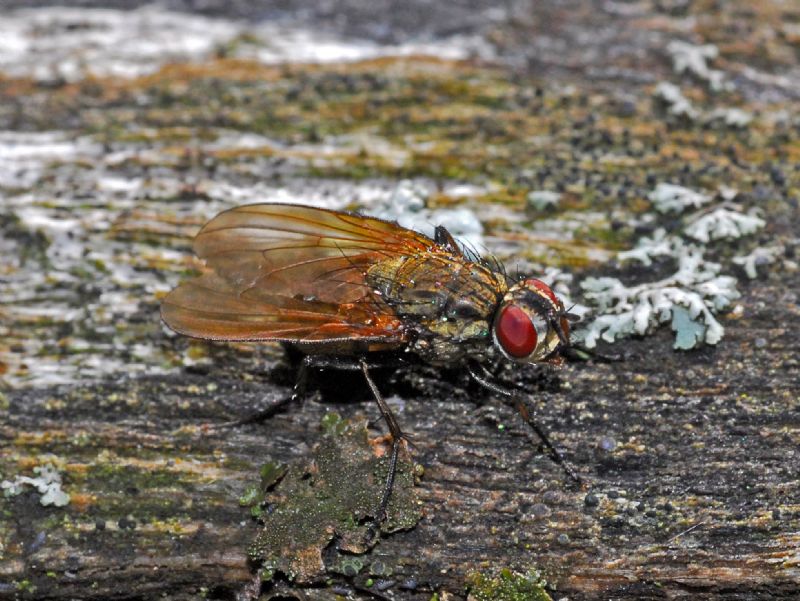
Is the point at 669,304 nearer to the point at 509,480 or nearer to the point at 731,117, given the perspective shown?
the point at 509,480

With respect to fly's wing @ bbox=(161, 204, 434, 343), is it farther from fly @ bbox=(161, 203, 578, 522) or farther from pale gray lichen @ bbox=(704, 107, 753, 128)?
pale gray lichen @ bbox=(704, 107, 753, 128)

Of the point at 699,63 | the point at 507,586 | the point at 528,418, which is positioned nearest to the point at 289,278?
the point at 528,418

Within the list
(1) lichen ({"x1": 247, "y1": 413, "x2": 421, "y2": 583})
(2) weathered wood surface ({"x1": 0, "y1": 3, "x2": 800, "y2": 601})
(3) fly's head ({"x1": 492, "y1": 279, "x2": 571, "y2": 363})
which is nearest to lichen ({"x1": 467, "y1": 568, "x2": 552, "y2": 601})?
(2) weathered wood surface ({"x1": 0, "y1": 3, "x2": 800, "y2": 601})

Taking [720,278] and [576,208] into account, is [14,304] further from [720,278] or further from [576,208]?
[720,278]

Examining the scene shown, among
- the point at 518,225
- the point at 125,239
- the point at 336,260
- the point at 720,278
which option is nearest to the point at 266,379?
the point at 336,260

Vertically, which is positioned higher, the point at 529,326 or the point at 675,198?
the point at 675,198

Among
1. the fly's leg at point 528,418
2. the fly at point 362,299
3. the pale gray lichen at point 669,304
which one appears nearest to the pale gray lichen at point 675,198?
the pale gray lichen at point 669,304

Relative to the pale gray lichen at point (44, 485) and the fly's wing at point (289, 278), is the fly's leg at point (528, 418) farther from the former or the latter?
the pale gray lichen at point (44, 485)
